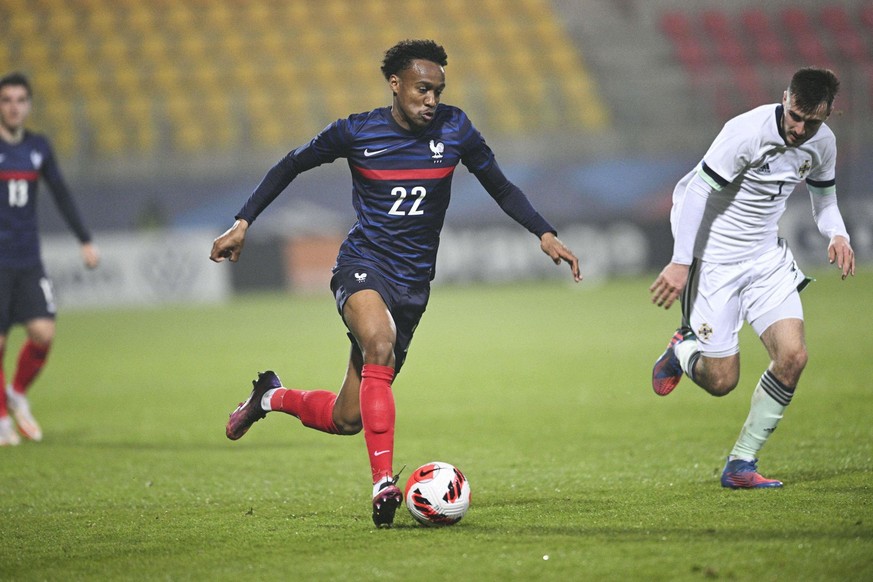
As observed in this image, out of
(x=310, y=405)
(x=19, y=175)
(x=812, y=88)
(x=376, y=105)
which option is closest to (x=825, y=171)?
(x=812, y=88)

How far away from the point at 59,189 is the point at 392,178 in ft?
13.8

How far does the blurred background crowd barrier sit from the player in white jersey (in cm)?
1492

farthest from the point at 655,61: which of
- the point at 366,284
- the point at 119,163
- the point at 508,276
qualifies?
the point at 366,284

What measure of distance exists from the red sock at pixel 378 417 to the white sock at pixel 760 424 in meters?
1.86

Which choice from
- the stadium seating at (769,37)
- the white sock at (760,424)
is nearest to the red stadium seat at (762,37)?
the stadium seating at (769,37)

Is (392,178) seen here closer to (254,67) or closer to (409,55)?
(409,55)

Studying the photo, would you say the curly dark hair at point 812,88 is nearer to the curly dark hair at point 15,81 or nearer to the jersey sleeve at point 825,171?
the jersey sleeve at point 825,171

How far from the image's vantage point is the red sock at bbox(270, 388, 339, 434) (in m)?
5.64

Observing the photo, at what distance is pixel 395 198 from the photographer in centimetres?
542

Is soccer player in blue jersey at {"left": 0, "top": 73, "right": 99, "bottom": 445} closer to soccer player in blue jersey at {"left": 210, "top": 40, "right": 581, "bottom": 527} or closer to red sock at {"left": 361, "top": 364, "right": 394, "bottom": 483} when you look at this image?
soccer player in blue jersey at {"left": 210, "top": 40, "right": 581, "bottom": 527}

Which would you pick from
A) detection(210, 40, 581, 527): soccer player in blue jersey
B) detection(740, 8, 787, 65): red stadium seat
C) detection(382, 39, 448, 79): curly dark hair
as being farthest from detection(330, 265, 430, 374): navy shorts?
detection(740, 8, 787, 65): red stadium seat

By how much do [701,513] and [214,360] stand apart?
28.3 feet

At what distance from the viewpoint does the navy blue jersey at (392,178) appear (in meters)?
5.38

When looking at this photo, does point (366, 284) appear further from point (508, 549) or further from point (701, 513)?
point (701, 513)
